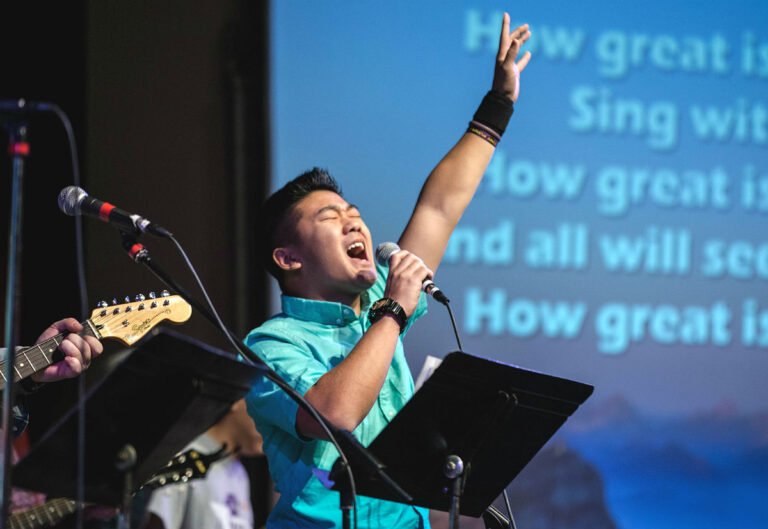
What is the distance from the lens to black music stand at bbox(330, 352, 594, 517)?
2.27 m

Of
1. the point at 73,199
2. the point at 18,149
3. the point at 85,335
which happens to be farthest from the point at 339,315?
the point at 18,149

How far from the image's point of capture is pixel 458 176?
10.5ft

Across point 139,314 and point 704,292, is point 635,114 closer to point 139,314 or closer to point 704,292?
point 704,292

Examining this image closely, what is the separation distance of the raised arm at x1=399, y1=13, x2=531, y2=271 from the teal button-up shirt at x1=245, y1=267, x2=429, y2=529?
42cm

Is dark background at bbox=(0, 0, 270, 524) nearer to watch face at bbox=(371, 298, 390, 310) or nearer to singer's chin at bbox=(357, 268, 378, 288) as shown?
singer's chin at bbox=(357, 268, 378, 288)

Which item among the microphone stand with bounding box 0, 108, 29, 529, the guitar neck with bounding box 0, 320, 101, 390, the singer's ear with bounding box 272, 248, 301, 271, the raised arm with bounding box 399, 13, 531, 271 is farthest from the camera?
the raised arm with bounding box 399, 13, 531, 271

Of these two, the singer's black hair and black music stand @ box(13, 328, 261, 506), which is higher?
the singer's black hair

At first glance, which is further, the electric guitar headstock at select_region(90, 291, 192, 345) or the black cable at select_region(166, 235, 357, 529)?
the electric guitar headstock at select_region(90, 291, 192, 345)

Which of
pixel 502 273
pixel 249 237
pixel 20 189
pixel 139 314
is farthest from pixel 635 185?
pixel 20 189

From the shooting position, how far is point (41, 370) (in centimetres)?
287

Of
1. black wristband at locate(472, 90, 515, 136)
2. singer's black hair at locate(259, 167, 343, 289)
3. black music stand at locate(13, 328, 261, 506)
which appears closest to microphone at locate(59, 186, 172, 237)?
black music stand at locate(13, 328, 261, 506)

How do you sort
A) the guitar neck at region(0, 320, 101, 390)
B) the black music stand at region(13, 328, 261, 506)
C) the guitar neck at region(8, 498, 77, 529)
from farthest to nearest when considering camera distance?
1. the guitar neck at region(8, 498, 77, 529)
2. the guitar neck at region(0, 320, 101, 390)
3. the black music stand at region(13, 328, 261, 506)

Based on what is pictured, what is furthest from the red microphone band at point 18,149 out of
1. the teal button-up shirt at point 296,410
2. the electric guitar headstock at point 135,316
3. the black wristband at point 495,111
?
the black wristband at point 495,111

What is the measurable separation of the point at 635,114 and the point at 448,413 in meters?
2.68
